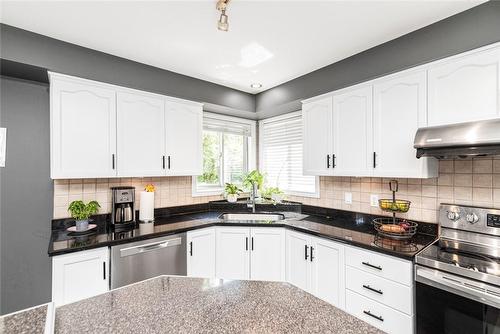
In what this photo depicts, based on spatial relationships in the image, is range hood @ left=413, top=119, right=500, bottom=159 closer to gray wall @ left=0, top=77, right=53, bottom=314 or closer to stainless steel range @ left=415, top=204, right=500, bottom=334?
stainless steel range @ left=415, top=204, right=500, bottom=334

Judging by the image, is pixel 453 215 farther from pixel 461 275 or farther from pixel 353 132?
pixel 353 132

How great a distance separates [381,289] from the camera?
182 centimetres

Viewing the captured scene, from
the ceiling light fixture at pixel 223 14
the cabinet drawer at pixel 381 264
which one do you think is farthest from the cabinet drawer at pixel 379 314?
the ceiling light fixture at pixel 223 14

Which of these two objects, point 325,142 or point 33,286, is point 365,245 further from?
point 33,286

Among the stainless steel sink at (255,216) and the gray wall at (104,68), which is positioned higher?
the gray wall at (104,68)

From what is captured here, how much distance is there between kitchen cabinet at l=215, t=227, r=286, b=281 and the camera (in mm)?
2578

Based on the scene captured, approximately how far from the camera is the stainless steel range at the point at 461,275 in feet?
4.47

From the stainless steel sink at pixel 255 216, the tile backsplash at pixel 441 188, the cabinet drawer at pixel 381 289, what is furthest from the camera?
the stainless steel sink at pixel 255 216

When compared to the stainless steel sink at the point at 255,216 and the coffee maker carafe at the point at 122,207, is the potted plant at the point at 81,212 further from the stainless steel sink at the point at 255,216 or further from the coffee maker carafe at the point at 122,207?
the stainless steel sink at the point at 255,216

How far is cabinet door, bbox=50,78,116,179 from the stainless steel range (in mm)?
2465

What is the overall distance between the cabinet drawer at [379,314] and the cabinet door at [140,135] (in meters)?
2.01

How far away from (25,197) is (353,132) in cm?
284

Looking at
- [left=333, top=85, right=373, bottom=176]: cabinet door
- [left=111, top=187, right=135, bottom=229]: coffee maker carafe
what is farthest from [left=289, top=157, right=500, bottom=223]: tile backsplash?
[left=111, top=187, right=135, bottom=229]: coffee maker carafe

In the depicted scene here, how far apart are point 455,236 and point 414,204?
397 millimetres
